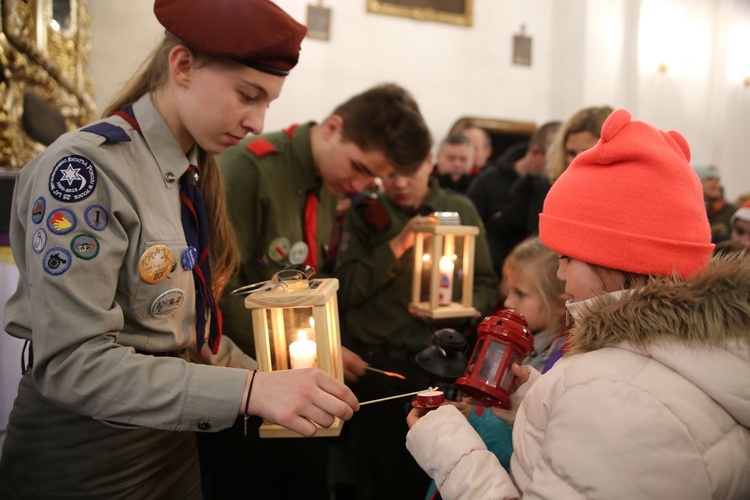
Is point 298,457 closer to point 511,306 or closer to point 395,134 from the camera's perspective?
point 511,306

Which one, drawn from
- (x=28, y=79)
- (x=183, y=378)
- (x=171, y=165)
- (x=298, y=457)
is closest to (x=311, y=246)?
(x=298, y=457)

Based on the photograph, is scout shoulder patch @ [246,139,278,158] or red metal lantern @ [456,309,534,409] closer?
red metal lantern @ [456,309,534,409]

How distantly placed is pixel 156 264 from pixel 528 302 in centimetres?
140

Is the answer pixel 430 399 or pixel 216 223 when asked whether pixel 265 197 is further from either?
pixel 430 399

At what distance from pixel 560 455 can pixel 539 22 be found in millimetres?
8946

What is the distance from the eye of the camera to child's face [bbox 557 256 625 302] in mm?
1257

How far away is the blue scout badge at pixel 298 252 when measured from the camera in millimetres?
2089

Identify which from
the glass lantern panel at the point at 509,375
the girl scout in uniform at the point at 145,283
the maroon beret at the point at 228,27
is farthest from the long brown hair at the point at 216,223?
the glass lantern panel at the point at 509,375

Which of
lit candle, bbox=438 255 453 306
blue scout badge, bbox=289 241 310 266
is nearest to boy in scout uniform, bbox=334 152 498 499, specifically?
lit candle, bbox=438 255 453 306

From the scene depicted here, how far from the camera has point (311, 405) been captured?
3.56 feet

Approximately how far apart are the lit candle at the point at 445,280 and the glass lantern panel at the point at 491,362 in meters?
0.84

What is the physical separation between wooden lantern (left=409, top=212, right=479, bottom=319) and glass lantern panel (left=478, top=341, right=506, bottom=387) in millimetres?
805

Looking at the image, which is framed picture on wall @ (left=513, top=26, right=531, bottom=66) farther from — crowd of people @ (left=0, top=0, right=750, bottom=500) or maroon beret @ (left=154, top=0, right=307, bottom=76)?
maroon beret @ (left=154, top=0, right=307, bottom=76)

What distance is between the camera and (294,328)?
4.28 ft
